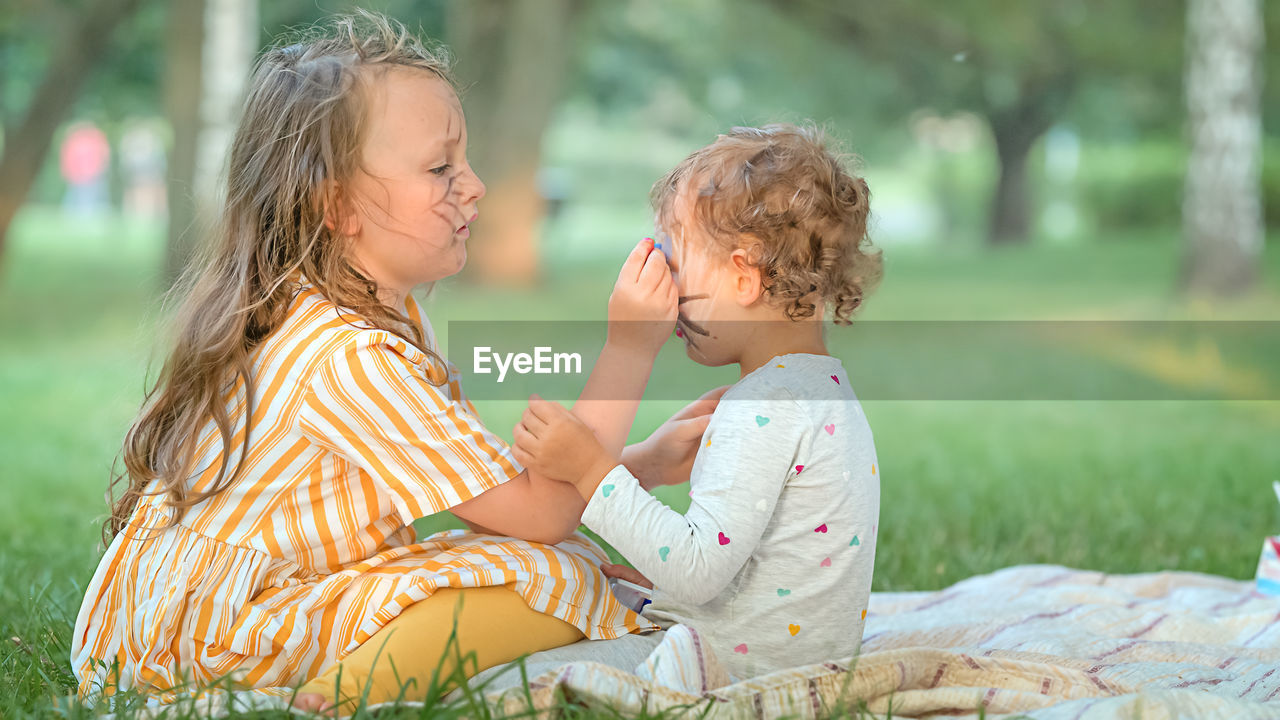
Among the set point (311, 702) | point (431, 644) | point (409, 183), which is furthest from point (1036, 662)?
point (409, 183)

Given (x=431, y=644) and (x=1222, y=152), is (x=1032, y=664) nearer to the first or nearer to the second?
(x=431, y=644)

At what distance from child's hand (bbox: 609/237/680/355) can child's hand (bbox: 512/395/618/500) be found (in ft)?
0.49

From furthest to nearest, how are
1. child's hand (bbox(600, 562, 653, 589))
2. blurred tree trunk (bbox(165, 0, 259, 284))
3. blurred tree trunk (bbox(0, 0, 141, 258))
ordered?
blurred tree trunk (bbox(0, 0, 141, 258)) → blurred tree trunk (bbox(165, 0, 259, 284)) → child's hand (bbox(600, 562, 653, 589))

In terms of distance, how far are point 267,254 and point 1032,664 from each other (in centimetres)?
129

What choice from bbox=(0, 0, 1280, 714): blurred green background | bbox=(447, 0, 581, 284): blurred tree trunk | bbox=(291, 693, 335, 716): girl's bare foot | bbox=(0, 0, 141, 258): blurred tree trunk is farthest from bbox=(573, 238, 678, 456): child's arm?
bbox=(0, 0, 141, 258): blurred tree trunk

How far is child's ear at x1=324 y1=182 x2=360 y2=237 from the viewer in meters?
1.85

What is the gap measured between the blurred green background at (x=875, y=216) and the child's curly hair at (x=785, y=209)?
4.1 inches

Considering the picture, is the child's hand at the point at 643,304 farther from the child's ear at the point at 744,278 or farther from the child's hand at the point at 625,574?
the child's hand at the point at 625,574

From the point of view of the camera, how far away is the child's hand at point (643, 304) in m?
1.73

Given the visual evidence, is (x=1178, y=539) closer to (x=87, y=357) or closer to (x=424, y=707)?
(x=424, y=707)

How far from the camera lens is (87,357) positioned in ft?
26.5

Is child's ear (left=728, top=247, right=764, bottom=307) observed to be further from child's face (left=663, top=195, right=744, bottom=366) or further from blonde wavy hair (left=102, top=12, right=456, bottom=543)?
blonde wavy hair (left=102, top=12, right=456, bottom=543)

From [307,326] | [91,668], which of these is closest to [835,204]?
[307,326]

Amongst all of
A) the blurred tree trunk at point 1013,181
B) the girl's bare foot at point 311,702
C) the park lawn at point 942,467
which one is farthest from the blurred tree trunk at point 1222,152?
the girl's bare foot at point 311,702
